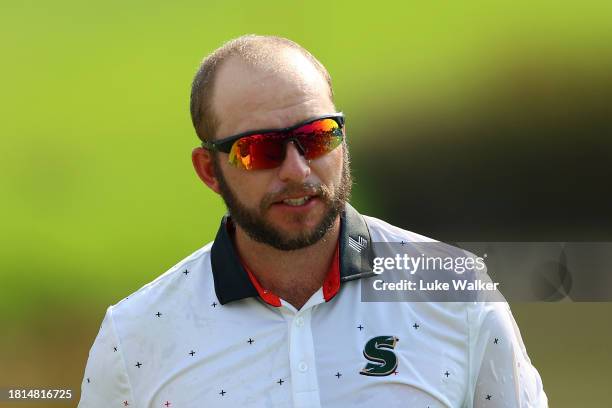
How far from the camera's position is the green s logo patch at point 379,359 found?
154 centimetres

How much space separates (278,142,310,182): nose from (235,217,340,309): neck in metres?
0.15

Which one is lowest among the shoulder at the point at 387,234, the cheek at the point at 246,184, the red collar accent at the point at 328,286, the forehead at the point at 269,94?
the red collar accent at the point at 328,286

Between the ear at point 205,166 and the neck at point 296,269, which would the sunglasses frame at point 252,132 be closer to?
the ear at point 205,166

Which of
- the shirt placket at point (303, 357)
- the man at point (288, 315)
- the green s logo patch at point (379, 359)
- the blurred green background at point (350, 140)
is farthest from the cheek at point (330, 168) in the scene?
the blurred green background at point (350, 140)

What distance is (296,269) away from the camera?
166 cm

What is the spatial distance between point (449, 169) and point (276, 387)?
0.94 m

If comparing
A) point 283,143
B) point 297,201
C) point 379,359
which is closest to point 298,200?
point 297,201

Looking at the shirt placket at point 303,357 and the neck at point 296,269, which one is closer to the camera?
the shirt placket at point 303,357

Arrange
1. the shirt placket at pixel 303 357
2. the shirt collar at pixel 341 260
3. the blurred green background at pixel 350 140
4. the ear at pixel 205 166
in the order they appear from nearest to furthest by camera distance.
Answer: the shirt placket at pixel 303 357
the shirt collar at pixel 341 260
the ear at pixel 205 166
the blurred green background at pixel 350 140

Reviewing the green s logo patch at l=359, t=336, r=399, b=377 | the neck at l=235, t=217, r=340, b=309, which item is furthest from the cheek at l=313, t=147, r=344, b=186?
the green s logo patch at l=359, t=336, r=399, b=377

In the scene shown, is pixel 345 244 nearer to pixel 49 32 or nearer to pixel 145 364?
pixel 145 364

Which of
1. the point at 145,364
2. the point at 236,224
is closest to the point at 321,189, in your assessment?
the point at 236,224

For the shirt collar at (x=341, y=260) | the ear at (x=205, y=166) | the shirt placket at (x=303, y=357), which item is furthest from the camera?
the ear at (x=205, y=166)

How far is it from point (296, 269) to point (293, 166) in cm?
24
